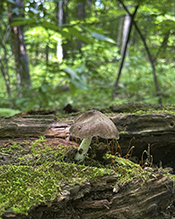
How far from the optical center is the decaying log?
5.54 feet

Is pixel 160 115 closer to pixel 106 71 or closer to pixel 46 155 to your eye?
pixel 46 155

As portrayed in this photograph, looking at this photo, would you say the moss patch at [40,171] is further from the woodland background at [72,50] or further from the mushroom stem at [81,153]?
the woodland background at [72,50]

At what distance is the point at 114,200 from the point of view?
6.21 ft

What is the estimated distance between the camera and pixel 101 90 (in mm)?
7625

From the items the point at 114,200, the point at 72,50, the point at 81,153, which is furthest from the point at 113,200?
the point at 72,50

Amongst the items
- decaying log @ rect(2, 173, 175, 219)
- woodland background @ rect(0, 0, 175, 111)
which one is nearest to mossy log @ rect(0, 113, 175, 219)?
decaying log @ rect(2, 173, 175, 219)

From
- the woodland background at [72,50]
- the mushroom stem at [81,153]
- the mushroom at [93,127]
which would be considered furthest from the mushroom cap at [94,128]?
the woodland background at [72,50]

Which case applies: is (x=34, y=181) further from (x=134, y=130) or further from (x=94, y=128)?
(x=134, y=130)

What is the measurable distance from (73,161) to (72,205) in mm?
573

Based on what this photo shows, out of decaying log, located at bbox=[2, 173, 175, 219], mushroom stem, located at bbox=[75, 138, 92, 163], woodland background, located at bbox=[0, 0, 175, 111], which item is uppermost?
woodland background, located at bbox=[0, 0, 175, 111]

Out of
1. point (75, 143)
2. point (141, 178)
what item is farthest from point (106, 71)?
point (141, 178)

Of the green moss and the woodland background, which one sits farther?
the woodland background

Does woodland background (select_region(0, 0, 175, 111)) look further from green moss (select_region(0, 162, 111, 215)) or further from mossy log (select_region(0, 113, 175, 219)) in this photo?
green moss (select_region(0, 162, 111, 215))

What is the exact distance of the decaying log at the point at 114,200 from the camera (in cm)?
169
